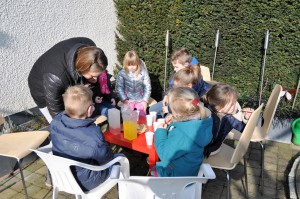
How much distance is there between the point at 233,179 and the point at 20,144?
2.35m

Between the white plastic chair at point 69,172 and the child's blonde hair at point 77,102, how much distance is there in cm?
34

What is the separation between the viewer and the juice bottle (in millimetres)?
2357

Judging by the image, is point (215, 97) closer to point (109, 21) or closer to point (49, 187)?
point (49, 187)

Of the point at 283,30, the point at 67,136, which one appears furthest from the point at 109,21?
the point at 67,136

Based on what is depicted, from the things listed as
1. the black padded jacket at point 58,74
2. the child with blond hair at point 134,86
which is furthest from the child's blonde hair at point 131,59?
the black padded jacket at point 58,74

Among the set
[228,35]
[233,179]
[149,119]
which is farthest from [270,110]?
[228,35]

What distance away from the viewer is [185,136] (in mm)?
1896

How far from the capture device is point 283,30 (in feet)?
13.3

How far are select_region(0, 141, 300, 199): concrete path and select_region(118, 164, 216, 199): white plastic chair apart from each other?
122 cm

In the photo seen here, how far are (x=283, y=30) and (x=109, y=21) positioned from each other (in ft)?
10.3

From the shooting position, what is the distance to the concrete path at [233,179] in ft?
9.41

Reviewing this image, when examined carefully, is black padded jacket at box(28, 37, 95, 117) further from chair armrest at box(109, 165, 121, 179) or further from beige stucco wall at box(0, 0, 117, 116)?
beige stucco wall at box(0, 0, 117, 116)

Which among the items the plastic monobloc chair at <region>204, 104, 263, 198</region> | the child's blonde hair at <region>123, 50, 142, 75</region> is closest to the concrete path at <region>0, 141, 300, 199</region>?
the plastic monobloc chair at <region>204, 104, 263, 198</region>

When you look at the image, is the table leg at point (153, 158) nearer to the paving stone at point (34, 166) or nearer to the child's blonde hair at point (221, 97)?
the child's blonde hair at point (221, 97)
